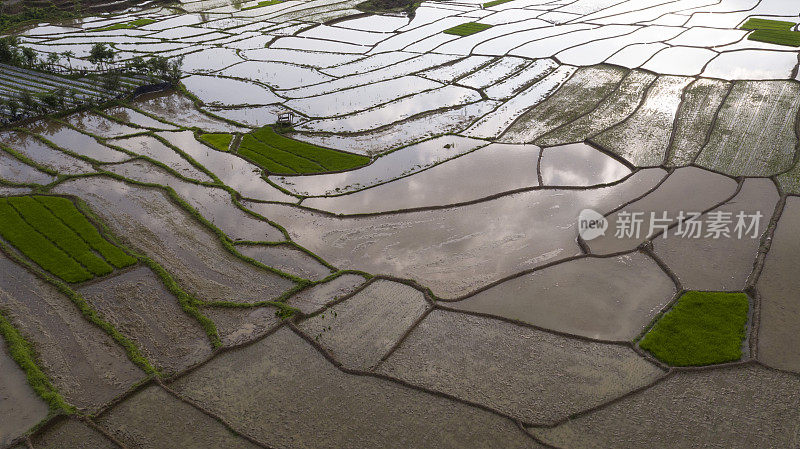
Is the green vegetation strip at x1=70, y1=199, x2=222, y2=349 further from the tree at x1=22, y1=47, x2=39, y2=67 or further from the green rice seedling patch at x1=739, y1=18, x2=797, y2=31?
the green rice seedling patch at x1=739, y1=18, x2=797, y2=31

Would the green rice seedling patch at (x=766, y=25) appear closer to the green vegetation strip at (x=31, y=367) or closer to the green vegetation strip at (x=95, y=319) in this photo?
the green vegetation strip at (x=95, y=319)

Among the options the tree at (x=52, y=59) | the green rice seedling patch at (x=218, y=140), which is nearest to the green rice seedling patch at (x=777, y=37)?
the green rice seedling patch at (x=218, y=140)

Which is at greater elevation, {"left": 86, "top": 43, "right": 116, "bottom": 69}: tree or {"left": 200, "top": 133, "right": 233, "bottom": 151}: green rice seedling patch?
{"left": 86, "top": 43, "right": 116, "bottom": 69}: tree

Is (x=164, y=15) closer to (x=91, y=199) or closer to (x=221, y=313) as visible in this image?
(x=91, y=199)

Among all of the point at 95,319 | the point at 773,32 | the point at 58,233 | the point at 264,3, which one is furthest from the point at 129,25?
the point at 773,32

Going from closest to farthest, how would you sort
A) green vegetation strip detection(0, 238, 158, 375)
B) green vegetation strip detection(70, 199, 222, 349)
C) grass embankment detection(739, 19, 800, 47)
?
green vegetation strip detection(0, 238, 158, 375) → green vegetation strip detection(70, 199, 222, 349) → grass embankment detection(739, 19, 800, 47)

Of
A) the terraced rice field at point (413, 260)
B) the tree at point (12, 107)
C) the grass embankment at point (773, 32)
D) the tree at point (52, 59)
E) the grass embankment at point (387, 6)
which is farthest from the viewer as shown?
the grass embankment at point (387, 6)

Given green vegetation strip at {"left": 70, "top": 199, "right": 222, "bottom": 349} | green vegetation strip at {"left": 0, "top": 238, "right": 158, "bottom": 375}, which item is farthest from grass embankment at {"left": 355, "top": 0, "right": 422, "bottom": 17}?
green vegetation strip at {"left": 0, "top": 238, "right": 158, "bottom": 375}
